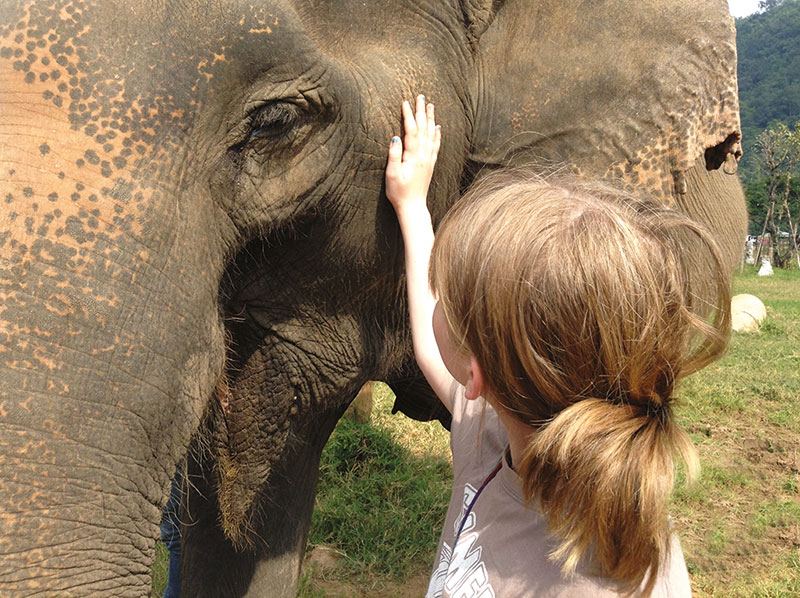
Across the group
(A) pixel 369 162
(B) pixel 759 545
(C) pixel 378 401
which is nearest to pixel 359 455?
(C) pixel 378 401

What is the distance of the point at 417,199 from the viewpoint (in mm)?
1775

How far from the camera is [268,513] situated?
2.64 m

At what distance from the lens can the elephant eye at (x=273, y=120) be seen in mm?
1533

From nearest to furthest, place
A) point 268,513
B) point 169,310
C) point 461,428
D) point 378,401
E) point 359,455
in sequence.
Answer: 1. point 169,310
2. point 461,428
3. point 268,513
4. point 359,455
5. point 378,401

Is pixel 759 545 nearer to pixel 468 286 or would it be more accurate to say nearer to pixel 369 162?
pixel 369 162

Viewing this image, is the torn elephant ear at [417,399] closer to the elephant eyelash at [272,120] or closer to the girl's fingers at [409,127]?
the girl's fingers at [409,127]

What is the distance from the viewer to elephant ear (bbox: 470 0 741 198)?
1851 millimetres

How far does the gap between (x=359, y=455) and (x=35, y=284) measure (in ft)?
11.4

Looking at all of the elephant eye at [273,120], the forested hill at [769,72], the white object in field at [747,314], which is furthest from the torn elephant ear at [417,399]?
the forested hill at [769,72]

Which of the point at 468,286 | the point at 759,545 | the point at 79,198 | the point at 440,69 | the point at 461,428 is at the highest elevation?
the point at 440,69

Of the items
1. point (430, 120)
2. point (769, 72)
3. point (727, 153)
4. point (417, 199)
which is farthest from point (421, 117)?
point (769, 72)

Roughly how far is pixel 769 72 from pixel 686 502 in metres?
68.2

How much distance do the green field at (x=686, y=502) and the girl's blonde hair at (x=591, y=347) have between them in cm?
197

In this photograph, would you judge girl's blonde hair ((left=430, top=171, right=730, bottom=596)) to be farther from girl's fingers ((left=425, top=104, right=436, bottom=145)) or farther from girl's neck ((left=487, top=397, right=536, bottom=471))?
girl's fingers ((left=425, top=104, right=436, bottom=145))
